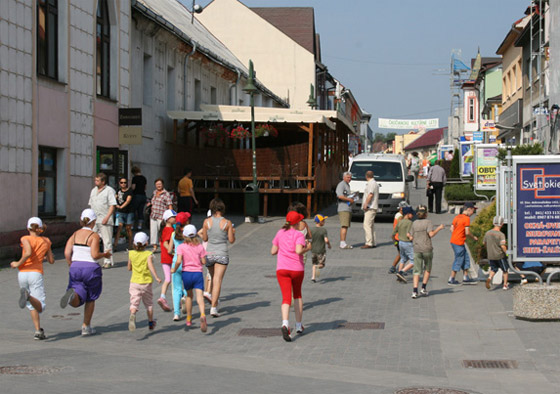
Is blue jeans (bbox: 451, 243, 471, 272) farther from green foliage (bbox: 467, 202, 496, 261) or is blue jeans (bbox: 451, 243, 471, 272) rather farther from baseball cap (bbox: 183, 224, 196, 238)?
baseball cap (bbox: 183, 224, 196, 238)

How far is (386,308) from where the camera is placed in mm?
12586

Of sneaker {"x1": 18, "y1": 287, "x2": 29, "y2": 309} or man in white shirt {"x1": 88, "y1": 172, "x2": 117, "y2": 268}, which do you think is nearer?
sneaker {"x1": 18, "y1": 287, "x2": 29, "y2": 309}

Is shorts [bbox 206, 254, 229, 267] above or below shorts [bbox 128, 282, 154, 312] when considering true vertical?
above

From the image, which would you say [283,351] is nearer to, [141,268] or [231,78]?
[141,268]

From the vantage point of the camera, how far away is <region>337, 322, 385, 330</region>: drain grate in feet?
36.3

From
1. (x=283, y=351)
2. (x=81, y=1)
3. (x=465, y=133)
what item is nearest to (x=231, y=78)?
(x=81, y=1)

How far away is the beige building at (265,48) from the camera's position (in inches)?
2071

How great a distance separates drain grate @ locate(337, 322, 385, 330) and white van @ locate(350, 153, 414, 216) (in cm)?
1428

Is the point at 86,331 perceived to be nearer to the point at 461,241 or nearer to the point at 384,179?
the point at 461,241

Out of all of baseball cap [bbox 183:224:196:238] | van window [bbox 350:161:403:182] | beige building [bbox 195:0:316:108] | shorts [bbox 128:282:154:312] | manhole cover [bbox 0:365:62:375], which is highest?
beige building [bbox 195:0:316:108]

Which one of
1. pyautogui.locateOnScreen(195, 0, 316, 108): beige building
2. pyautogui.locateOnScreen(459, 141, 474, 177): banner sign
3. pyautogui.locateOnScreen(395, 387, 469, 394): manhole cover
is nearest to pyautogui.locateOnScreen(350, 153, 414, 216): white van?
pyautogui.locateOnScreen(459, 141, 474, 177): banner sign

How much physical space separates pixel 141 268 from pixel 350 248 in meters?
10.2

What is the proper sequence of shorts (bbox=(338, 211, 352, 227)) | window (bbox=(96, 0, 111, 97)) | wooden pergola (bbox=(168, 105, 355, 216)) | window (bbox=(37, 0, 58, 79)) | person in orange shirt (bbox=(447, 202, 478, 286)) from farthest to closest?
wooden pergola (bbox=(168, 105, 355, 216)) → window (bbox=(96, 0, 111, 97)) → shorts (bbox=(338, 211, 352, 227)) → window (bbox=(37, 0, 58, 79)) → person in orange shirt (bbox=(447, 202, 478, 286))

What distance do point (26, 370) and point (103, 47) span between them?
15211 mm
